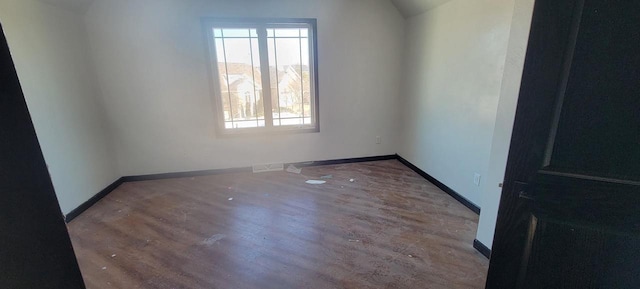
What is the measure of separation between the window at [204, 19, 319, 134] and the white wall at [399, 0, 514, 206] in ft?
4.40

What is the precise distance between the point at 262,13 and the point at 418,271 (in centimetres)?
312

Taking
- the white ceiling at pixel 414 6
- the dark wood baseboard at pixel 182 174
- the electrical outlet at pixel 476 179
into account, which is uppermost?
the white ceiling at pixel 414 6

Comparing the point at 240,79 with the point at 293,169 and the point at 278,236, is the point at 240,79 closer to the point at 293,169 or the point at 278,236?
the point at 293,169

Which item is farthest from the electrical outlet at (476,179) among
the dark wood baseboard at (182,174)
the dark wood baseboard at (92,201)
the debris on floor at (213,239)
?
the dark wood baseboard at (92,201)

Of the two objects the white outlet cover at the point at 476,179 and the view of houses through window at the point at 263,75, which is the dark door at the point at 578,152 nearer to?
the white outlet cover at the point at 476,179

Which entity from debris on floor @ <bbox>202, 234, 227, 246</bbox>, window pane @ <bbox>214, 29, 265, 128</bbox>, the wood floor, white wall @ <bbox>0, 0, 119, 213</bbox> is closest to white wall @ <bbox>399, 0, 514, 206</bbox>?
the wood floor

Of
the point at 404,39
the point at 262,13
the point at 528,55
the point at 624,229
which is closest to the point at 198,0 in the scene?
the point at 262,13

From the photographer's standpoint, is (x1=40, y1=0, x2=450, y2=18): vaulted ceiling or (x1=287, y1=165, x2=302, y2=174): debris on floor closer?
(x1=40, y1=0, x2=450, y2=18): vaulted ceiling

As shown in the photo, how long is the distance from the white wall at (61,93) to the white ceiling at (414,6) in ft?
11.9

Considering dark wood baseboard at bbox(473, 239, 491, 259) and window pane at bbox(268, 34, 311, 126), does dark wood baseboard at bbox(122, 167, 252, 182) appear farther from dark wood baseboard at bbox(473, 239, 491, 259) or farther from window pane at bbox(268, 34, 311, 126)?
dark wood baseboard at bbox(473, 239, 491, 259)

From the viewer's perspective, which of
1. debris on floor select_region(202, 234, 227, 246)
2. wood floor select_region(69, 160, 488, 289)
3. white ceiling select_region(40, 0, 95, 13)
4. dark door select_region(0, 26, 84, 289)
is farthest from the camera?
white ceiling select_region(40, 0, 95, 13)

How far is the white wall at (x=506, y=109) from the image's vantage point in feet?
4.92

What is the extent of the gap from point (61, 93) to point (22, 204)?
2.69 metres

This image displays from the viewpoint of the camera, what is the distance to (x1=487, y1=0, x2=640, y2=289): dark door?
0.77 meters
